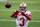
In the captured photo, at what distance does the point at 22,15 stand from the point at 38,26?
2129 mm

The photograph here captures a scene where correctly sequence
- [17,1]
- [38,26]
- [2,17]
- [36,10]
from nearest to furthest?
[38,26] < [2,17] < [36,10] < [17,1]

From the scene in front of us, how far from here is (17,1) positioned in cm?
1046

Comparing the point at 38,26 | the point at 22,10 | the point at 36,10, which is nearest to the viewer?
the point at 22,10

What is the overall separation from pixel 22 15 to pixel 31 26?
2.08m

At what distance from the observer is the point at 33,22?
617 cm

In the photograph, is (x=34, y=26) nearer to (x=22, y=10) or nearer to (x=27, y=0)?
(x=22, y=10)

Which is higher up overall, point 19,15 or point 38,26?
point 19,15

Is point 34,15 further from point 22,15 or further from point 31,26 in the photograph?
point 22,15

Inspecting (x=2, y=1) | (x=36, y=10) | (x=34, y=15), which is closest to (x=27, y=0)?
(x=2, y=1)

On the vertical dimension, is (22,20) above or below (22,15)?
below

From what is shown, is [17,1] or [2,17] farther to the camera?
[17,1]

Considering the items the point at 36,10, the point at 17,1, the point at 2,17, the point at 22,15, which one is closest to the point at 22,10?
the point at 22,15

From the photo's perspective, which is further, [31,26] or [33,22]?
[33,22]

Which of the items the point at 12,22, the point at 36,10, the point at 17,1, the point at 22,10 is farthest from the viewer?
the point at 17,1
